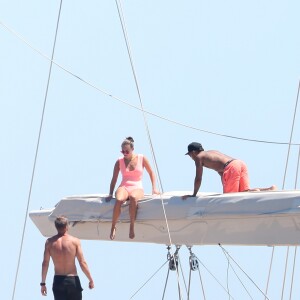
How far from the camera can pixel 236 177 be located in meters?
19.9

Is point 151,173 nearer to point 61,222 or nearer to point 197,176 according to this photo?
point 197,176

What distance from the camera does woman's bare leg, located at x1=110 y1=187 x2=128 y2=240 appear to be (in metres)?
20.0

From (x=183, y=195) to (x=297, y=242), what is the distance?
1.82m

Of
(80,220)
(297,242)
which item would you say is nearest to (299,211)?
(297,242)

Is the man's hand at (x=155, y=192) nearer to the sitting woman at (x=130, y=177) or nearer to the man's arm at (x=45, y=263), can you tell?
the sitting woman at (x=130, y=177)

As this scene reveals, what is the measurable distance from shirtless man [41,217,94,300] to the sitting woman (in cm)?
230

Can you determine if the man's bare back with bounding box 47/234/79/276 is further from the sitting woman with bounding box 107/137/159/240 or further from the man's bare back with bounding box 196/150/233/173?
the man's bare back with bounding box 196/150/233/173

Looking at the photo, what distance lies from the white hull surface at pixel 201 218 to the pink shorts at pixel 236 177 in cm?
44

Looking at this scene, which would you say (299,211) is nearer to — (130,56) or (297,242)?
(297,242)

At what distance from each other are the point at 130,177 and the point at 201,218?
114 centimetres

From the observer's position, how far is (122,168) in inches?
790

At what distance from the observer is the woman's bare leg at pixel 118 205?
786 inches

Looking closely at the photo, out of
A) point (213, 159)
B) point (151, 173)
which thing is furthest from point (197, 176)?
point (151, 173)

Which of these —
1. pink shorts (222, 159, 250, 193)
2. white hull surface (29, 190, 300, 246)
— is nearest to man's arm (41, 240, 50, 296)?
white hull surface (29, 190, 300, 246)
